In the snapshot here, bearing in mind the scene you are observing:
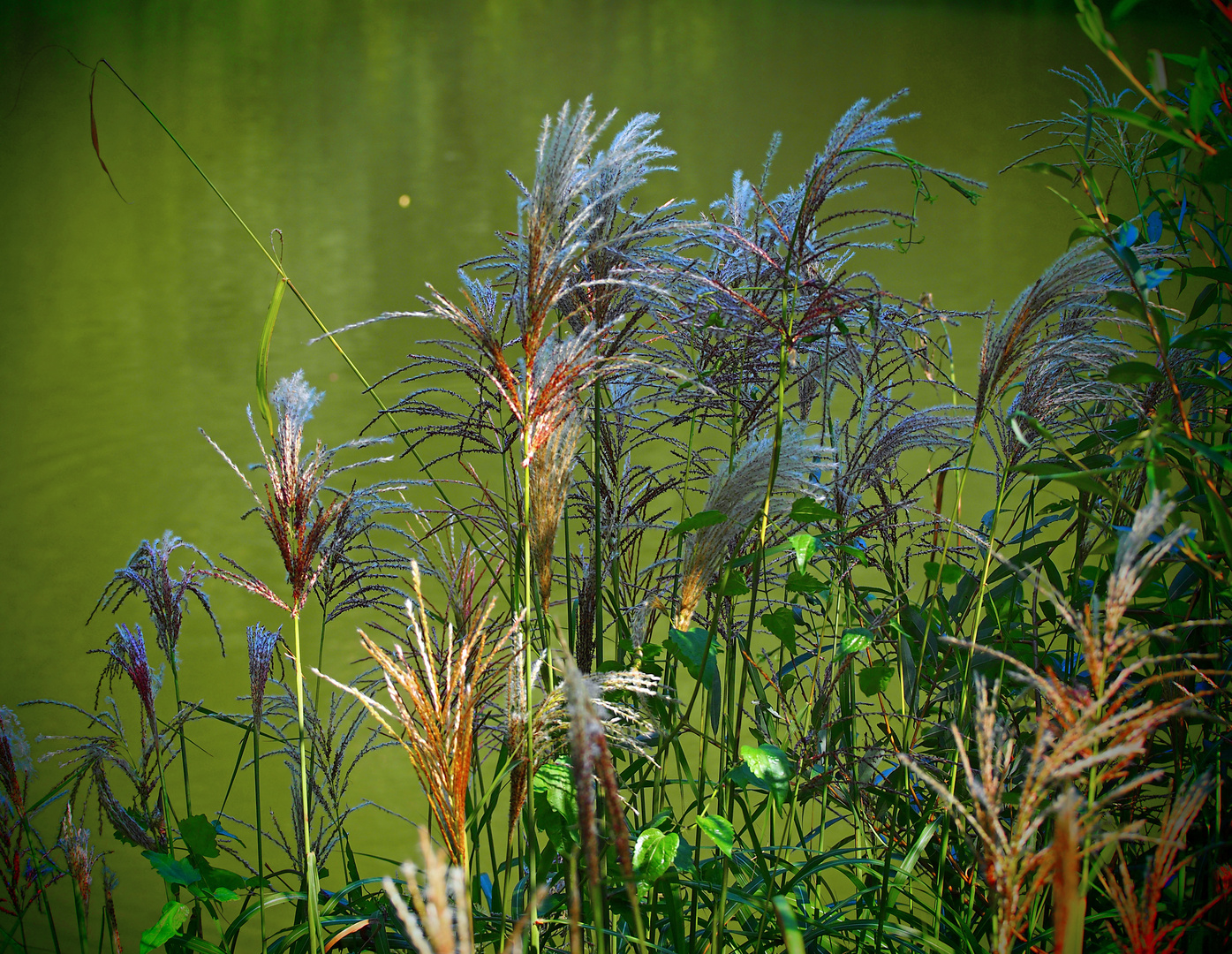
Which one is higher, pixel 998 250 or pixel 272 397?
pixel 998 250

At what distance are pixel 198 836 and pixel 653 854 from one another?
59 cm

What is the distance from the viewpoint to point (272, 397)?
0.82m

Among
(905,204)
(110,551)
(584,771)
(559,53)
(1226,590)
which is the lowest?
(584,771)

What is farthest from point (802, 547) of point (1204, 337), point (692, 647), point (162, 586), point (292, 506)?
point (162, 586)

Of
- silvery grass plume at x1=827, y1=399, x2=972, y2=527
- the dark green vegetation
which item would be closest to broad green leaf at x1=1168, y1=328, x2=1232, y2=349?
the dark green vegetation

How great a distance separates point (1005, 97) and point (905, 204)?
1.80 feet

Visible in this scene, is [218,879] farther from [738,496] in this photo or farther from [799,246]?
[799,246]

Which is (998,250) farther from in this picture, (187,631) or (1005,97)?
(187,631)

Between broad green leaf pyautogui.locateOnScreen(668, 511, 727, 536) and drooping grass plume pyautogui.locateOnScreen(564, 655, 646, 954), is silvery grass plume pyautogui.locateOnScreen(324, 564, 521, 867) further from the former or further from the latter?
broad green leaf pyautogui.locateOnScreen(668, 511, 727, 536)

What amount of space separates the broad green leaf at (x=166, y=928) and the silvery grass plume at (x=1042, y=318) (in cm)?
110

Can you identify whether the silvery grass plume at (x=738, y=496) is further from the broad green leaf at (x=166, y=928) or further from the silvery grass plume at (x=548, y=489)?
the broad green leaf at (x=166, y=928)

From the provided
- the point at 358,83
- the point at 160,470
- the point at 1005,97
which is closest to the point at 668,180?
the point at 358,83

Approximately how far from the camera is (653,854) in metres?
0.73

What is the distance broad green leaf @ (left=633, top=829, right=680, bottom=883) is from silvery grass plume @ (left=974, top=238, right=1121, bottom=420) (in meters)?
0.60
